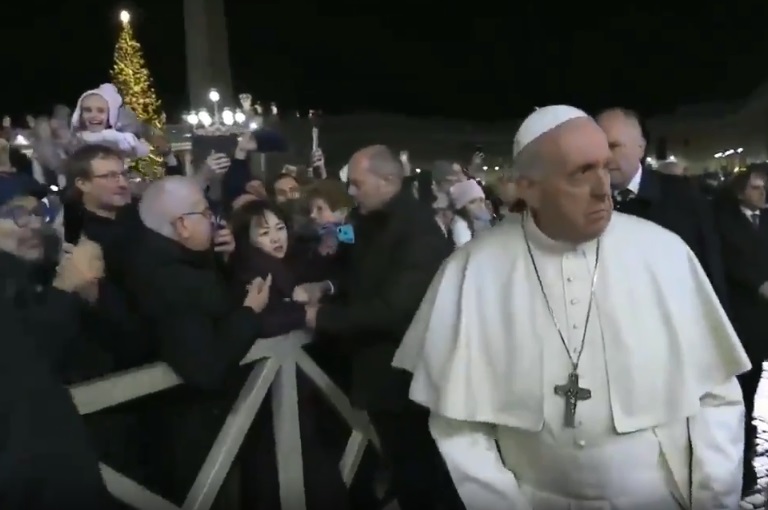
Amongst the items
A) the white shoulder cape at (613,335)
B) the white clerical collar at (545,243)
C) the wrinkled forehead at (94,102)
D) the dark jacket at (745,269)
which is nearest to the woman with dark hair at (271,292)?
the wrinkled forehead at (94,102)

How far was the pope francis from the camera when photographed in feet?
4.51

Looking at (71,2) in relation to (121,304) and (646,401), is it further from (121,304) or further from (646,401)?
(646,401)

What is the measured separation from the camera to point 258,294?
1.85 m

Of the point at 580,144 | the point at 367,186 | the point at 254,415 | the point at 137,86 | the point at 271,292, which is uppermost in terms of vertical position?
the point at 137,86

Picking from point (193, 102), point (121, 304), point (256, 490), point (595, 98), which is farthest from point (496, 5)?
point (256, 490)

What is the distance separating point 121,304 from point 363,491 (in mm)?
747

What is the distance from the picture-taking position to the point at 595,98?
1911 millimetres

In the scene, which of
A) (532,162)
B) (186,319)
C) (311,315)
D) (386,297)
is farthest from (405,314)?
(532,162)

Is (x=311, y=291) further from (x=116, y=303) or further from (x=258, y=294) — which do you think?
(x=116, y=303)

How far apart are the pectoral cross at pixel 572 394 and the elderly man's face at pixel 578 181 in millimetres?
226

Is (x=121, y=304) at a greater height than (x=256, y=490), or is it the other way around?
(x=121, y=304)

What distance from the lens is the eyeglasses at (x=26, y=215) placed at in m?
1.55

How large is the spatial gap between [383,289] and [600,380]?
0.61 m

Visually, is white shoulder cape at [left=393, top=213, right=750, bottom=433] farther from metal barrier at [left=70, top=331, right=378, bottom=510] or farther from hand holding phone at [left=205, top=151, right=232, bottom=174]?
hand holding phone at [left=205, top=151, right=232, bottom=174]
